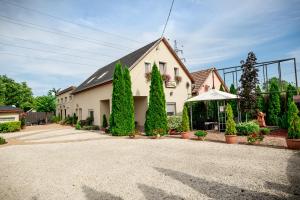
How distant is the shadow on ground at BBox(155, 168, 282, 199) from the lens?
4340 millimetres

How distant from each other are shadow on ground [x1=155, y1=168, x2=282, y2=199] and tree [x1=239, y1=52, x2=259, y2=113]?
994 cm

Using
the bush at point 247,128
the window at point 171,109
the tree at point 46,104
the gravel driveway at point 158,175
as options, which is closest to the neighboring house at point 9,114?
the tree at point 46,104

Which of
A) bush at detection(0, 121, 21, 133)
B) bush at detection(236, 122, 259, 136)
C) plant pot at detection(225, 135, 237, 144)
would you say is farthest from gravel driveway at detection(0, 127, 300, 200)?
bush at detection(0, 121, 21, 133)

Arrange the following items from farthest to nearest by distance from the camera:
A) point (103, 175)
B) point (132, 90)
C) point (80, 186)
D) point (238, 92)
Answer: point (132, 90), point (238, 92), point (103, 175), point (80, 186)

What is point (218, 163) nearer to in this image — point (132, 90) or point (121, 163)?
point (121, 163)

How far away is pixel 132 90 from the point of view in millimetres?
17594

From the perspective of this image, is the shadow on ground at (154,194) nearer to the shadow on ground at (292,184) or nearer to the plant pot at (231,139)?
the shadow on ground at (292,184)

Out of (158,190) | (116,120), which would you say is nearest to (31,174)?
(158,190)

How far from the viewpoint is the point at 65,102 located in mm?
33375

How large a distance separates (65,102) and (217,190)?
106 feet

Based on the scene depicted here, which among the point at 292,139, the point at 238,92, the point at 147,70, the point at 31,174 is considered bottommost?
the point at 31,174

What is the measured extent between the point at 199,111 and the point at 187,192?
15.8 metres

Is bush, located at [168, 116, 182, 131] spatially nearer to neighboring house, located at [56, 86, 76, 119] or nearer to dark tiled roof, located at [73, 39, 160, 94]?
dark tiled roof, located at [73, 39, 160, 94]

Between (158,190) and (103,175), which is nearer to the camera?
(158,190)
